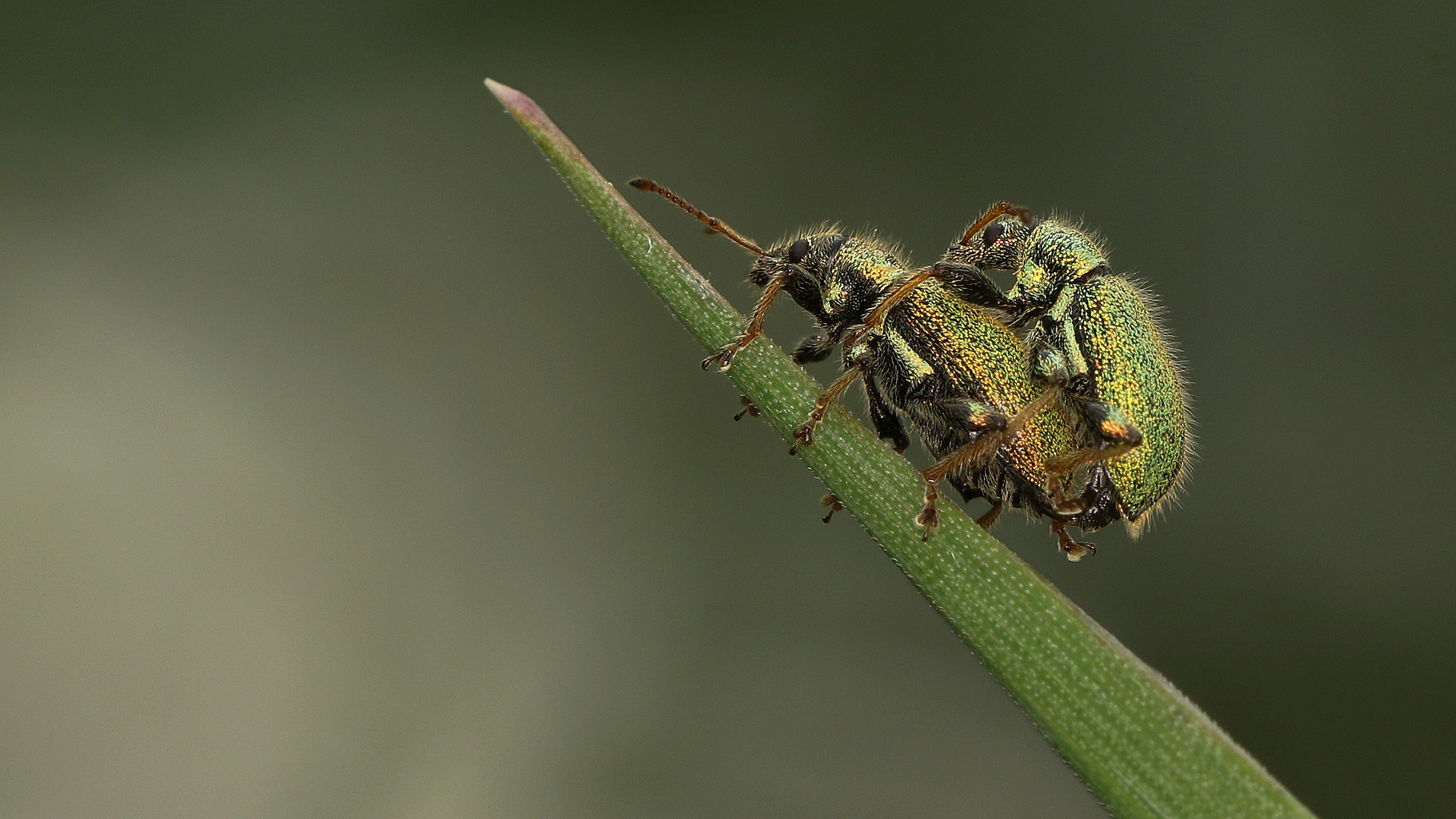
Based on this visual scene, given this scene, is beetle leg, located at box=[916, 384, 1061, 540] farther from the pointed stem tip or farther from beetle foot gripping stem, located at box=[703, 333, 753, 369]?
the pointed stem tip

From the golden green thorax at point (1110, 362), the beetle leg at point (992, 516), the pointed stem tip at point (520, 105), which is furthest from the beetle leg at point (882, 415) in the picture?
the pointed stem tip at point (520, 105)

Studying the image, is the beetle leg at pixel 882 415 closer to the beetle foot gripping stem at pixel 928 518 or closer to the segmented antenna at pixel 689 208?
the segmented antenna at pixel 689 208

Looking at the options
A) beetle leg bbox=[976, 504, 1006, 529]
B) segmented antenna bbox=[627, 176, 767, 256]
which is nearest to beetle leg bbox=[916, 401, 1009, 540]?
beetle leg bbox=[976, 504, 1006, 529]

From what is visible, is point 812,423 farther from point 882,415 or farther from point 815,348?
point 815,348

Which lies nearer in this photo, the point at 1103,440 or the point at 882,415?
the point at 1103,440

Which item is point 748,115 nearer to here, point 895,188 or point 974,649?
point 895,188

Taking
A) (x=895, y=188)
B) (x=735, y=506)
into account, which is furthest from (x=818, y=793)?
(x=895, y=188)

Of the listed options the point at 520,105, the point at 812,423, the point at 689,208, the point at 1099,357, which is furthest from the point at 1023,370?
the point at 520,105
